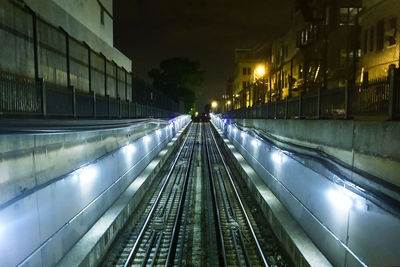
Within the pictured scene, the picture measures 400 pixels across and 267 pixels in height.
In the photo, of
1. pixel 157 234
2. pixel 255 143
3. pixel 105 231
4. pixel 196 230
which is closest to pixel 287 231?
pixel 196 230

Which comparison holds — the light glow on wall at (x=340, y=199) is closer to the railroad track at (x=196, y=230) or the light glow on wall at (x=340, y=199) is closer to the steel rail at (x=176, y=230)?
the railroad track at (x=196, y=230)

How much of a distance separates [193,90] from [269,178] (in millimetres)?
67201

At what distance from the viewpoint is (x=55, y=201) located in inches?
209

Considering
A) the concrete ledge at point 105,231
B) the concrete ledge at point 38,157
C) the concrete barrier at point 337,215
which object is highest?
the concrete ledge at point 38,157

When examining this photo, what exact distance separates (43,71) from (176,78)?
215 feet

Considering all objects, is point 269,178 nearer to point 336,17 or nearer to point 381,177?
point 381,177

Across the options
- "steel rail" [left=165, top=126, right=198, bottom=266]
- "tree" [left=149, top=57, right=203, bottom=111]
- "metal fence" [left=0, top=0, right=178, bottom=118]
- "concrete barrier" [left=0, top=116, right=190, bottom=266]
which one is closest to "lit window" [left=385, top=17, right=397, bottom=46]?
"steel rail" [left=165, top=126, right=198, bottom=266]

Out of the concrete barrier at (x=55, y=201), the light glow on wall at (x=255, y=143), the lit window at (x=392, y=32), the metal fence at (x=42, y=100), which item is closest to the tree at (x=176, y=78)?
the lit window at (x=392, y=32)

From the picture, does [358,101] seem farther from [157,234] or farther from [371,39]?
[371,39]

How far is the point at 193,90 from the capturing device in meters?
76.8

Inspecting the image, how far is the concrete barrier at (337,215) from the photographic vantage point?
12.7 feet

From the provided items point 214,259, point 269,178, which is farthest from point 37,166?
point 269,178

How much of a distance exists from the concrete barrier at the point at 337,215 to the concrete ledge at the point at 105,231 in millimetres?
4403

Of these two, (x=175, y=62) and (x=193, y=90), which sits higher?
(x=175, y=62)
